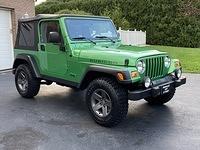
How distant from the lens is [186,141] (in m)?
5.12

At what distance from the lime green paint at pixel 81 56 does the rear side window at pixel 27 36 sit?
261 mm

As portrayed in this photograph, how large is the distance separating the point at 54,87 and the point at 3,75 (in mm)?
3243

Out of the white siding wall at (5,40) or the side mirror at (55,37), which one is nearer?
the side mirror at (55,37)

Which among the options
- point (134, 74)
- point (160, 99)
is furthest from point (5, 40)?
point (134, 74)

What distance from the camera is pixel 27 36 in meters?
7.78

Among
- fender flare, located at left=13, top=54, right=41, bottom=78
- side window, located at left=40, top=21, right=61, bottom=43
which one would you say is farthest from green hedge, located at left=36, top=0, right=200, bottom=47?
side window, located at left=40, top=21, right=61, bottom=43

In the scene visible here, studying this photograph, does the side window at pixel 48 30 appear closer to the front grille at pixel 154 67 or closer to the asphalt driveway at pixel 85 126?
the asphalt driveway at pixel 85 126

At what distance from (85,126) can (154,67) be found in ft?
5.32

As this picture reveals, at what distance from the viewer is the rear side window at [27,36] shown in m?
7.55

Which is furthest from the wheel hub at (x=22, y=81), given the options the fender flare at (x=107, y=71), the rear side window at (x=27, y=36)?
the fender flare at (x=107, y=71)

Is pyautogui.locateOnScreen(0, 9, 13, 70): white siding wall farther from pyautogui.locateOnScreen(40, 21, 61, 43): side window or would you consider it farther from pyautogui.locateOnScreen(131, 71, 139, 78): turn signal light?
pyautogui.locateOnScreen(131, 71, 139, 78): turn signal light

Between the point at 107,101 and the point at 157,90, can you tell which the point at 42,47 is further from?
the point at 157,90

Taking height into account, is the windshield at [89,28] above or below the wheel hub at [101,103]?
above

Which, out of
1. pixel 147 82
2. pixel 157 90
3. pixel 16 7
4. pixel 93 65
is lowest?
pixel 157 90
